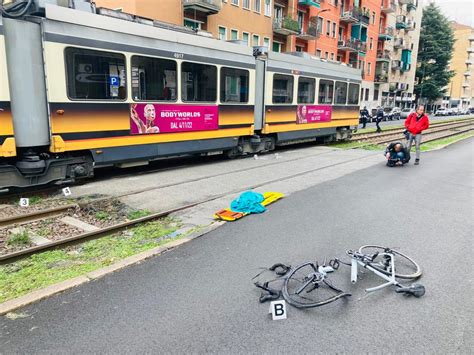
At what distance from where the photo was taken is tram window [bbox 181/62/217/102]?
10914mm

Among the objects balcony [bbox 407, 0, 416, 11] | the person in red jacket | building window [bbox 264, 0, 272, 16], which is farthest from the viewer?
balcony [bbox 407, 0, 416, 11]

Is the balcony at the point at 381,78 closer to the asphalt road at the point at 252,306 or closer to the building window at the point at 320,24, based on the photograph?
the building window at the point at 320,24

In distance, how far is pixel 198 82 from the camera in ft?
37.3

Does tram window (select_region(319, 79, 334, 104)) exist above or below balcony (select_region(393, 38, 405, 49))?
below

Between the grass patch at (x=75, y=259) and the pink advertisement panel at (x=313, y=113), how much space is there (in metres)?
10.8

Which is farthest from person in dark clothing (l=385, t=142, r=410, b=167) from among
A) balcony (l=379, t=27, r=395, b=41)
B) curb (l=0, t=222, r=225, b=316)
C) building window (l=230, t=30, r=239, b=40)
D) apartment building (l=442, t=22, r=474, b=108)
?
apartment building (l=442, t=22, r=474, b=108)

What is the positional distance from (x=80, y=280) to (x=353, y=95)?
18.3 meters

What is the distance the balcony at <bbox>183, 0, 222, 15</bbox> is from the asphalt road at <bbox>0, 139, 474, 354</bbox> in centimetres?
2263

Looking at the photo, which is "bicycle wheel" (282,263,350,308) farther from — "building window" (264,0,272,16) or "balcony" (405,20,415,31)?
"balcony" (405,20,415,31)

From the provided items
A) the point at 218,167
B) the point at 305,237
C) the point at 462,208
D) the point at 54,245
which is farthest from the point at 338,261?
the point at 218,167

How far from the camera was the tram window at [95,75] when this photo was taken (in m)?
8.40

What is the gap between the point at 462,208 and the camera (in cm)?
784

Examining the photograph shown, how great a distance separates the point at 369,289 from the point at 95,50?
7.45 m

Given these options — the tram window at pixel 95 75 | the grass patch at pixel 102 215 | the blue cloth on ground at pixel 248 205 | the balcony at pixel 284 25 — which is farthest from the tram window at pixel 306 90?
the balcony at pixel 284 25
